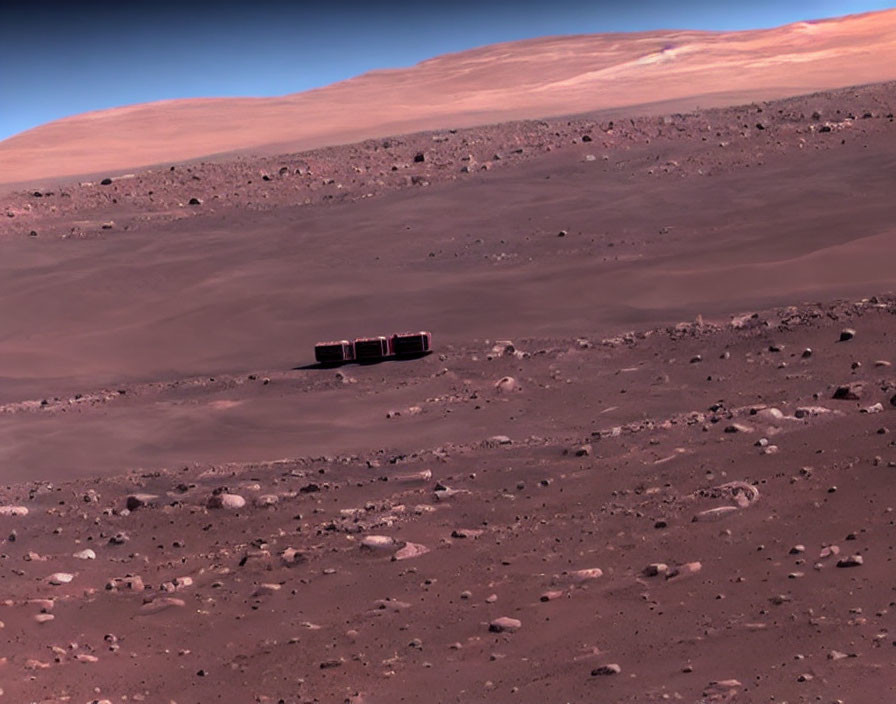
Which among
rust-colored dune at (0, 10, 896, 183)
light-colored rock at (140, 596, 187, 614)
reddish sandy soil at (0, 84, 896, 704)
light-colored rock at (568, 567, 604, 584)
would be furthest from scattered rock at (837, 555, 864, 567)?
rust-colored dune at (0, 10, 896, 183)

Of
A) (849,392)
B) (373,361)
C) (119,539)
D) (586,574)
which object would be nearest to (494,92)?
(373,361)

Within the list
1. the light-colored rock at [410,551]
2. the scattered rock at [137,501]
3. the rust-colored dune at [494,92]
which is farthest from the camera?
the rust-colored dune at [494,92]

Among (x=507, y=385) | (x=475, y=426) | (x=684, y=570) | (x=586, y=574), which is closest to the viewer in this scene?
(x=684, y=570)

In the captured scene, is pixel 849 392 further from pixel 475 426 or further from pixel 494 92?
pixel 494 92

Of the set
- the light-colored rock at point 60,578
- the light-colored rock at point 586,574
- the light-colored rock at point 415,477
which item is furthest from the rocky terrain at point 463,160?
the light-colored rock at point 586,574

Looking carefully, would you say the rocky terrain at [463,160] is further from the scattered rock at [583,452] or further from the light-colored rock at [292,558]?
the light-colored rock at [292,558]

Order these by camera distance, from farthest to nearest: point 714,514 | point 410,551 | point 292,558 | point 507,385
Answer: point 507,385 < point 292,558 < point 410,551 < point 714,514
